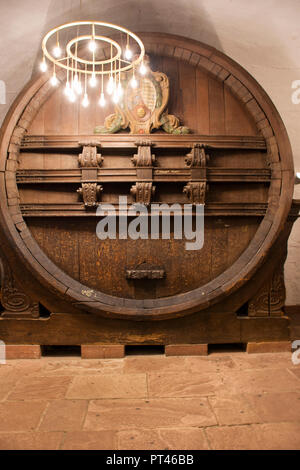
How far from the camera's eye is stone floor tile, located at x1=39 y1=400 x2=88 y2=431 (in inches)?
67.4

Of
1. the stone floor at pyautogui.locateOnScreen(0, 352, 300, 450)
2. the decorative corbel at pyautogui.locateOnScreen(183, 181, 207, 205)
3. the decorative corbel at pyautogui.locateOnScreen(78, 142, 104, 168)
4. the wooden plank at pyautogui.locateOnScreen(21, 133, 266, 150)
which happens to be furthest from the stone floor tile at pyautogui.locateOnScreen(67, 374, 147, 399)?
the wooden plank at pyautogui.locateOnScreen(21, 133, 266, 150)

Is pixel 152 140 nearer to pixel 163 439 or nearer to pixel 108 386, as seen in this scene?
pixel 108 386

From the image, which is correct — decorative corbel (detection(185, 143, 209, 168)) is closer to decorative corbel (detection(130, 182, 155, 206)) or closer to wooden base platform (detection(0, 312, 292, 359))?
decorative corbel (detection(130, 182, 155, 206))

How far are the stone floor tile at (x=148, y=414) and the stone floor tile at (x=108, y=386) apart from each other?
0.27 ft

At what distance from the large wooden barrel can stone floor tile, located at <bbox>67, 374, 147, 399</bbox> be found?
0.40 meters

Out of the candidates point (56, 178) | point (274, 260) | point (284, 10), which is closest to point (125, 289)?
point (56, 178)

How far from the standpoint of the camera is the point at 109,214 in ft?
8.60

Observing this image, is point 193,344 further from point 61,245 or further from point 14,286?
point 14,286

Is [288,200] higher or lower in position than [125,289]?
higher

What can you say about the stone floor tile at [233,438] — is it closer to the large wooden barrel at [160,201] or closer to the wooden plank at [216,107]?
the large wooden barrel at [160,201]

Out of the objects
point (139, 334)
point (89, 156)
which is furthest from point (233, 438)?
point (89, 156)

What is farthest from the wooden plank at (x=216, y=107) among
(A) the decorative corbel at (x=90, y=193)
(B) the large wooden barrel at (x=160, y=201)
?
(A) the decorative corbel at (x=90, y=193)

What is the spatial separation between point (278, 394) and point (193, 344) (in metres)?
0.80

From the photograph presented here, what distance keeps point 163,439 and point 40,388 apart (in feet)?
3.30
